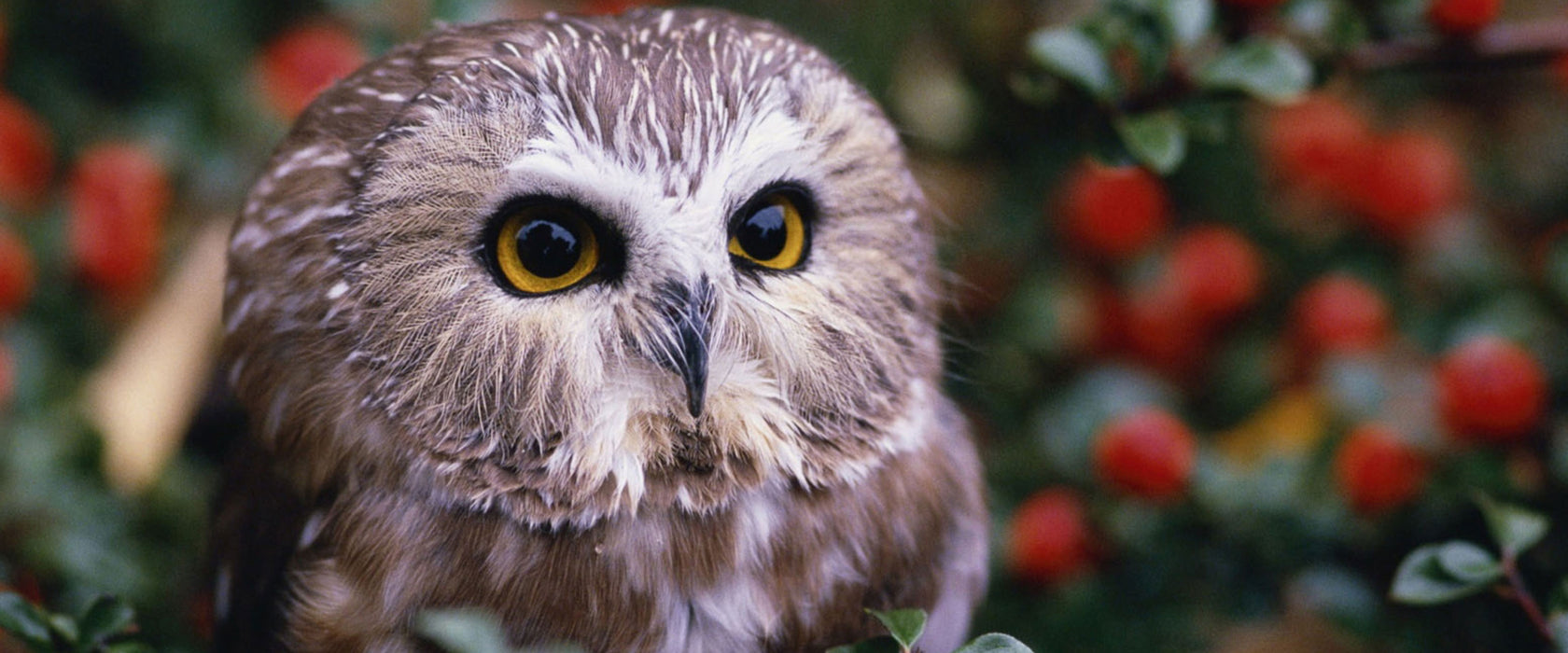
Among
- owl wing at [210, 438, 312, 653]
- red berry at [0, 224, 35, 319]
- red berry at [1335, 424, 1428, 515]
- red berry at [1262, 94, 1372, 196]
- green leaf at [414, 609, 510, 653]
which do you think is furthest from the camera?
red berry at [1262, 94, 1372, 196]

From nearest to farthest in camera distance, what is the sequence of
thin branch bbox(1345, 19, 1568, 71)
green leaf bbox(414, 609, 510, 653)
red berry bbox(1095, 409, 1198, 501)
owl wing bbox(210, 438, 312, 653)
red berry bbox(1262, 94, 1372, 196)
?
green leaf bbox(414, 609, 510, 653) < owl wing bbox(210, 438, 312, 653) < thin branch bbox(1345, 19, 1568, 71) < red berry bbox(1095, 409, 1198, 501) < red berry bbox(1262, 94, 1372, 196)

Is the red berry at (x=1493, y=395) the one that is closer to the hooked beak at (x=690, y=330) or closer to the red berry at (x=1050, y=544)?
the red berry at (x=1050, y=544)

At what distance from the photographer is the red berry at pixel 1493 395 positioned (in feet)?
5.95

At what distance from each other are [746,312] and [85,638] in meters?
0.78

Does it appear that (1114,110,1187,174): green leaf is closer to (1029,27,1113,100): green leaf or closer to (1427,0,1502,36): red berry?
(1029,27,1113,100): green leaf

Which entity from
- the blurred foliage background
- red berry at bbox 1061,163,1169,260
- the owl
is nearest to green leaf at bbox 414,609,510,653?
the owl

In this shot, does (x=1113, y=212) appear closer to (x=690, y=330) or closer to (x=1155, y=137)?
(x=1155, y=137)

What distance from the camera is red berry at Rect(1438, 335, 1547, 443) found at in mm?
1814

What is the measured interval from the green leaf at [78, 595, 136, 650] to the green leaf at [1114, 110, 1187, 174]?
124 centimetres

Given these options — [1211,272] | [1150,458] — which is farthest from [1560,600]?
[1211,272]

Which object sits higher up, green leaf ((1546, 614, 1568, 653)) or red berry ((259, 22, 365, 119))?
red berry ((259, 22, 365, 119))

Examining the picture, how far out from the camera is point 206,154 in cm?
257

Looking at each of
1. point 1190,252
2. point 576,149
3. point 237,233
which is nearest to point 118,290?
point 237,233

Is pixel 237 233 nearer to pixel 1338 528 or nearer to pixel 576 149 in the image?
pixel 576 149
